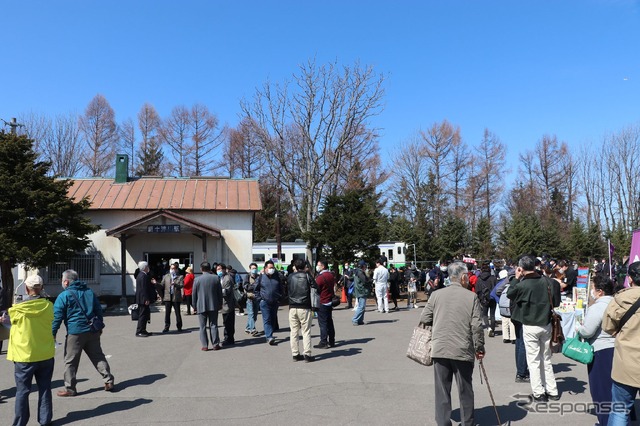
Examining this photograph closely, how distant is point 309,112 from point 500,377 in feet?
85.8

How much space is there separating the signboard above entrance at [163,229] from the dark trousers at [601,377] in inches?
722

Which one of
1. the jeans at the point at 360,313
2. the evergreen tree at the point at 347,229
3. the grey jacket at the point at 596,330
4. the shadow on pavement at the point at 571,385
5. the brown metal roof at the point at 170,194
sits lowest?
the shadow on pavement at the point at 571,385

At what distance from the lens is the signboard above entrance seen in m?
21.2

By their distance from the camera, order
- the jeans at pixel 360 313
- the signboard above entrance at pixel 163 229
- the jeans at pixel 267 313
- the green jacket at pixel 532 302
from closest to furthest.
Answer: the green jacket at pixel 532 302 → the jeans at pixel 267 313 → the jeans at pixel 360 313 → the signboard above entrance at pixel 163 229

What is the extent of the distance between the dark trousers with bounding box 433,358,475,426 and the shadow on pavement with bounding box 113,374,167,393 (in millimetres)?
4658

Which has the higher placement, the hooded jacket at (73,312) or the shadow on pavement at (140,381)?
the hooded jacket at (73,312)

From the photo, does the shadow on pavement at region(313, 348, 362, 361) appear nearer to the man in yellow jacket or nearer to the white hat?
the man in yellow jacket

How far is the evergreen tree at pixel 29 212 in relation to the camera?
16.6 m

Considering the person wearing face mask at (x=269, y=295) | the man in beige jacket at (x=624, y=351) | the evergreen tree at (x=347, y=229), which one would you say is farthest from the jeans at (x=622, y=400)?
the evergreen tree at (x=347, y=229)

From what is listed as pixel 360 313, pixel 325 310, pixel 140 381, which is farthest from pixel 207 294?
pixel 360 313

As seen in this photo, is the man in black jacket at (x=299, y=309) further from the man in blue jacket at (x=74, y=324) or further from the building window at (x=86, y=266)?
the building window at (x=86, y=266)

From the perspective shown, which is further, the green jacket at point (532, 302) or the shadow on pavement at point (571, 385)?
the shadow on pavement at point (571, 385)

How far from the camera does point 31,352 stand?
5699 millimetres

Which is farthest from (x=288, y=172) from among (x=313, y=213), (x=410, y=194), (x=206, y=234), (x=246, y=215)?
(x=410, y=194)
